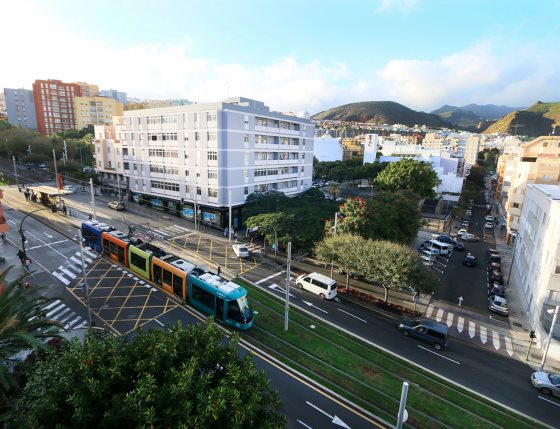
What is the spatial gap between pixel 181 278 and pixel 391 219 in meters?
23.7

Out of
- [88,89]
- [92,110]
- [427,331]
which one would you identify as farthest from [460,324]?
[88,89]

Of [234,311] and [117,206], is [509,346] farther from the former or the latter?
[117,206]

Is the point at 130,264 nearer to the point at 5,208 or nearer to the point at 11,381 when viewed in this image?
the point at 11,381

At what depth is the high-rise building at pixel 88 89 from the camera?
132 m

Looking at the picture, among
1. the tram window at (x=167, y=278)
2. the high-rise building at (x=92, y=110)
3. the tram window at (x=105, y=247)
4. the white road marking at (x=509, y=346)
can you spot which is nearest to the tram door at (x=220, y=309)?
the tram window at (x=167, y=278)

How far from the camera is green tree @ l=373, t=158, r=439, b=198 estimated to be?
55.6 metres

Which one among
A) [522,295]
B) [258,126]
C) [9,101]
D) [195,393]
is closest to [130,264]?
[195,393]

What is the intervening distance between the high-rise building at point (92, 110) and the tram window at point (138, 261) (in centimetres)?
10990

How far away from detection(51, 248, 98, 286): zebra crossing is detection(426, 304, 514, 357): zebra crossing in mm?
33235

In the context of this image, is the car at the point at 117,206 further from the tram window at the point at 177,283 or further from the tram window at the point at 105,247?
the tram window at the point at 177,283

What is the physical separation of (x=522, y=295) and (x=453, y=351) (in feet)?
54.5

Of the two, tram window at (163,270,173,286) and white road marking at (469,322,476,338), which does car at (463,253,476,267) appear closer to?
white road marking at (469,322,476,338)

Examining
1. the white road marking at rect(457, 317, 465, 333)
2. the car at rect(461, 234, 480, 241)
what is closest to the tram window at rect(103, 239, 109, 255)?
the white road marking at rect(457, 317, 465, 333)

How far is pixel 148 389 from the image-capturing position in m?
7.67
